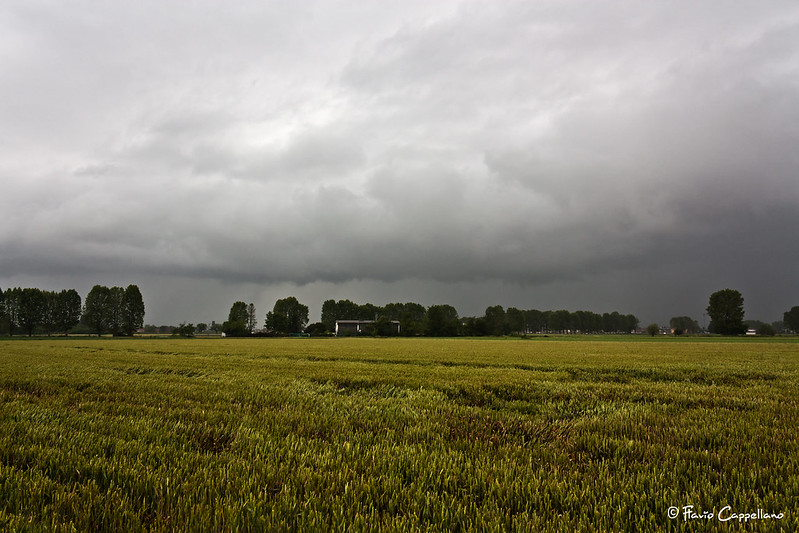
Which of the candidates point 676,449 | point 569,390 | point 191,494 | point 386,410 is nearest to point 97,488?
point 191,494

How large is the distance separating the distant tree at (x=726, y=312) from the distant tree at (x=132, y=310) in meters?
200

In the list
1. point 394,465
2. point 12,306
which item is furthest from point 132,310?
point 394,465

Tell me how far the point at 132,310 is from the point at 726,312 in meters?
205

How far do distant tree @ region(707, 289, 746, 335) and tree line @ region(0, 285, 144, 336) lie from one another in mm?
199888

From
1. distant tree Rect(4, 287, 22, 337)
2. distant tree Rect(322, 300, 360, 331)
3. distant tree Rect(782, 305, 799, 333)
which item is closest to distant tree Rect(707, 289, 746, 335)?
distant tree Rect(782, 305, 799, 333)

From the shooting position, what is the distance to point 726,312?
133 metres

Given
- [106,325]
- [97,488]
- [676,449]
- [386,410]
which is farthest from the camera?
[106,325]

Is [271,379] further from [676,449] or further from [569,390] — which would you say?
[676,449]

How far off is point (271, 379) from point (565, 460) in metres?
9.80

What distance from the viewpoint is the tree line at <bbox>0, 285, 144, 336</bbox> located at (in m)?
112

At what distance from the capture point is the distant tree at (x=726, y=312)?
424 ft

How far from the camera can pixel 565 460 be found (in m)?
4.47

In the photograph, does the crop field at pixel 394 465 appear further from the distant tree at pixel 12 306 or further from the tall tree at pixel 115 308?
the distant tree at pixel 12 306

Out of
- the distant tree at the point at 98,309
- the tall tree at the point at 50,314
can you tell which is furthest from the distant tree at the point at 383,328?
the tall tree at the point at 50,314
